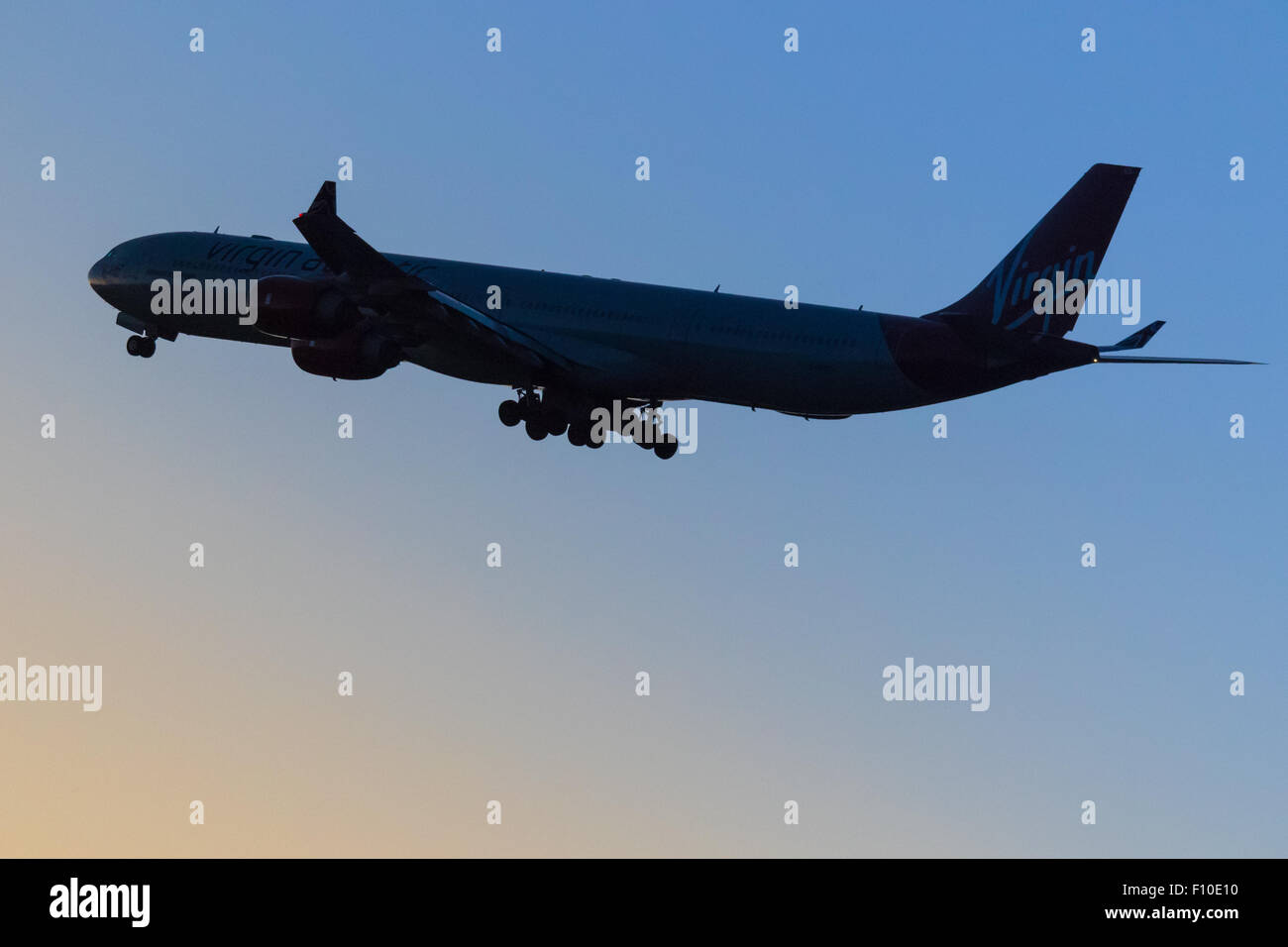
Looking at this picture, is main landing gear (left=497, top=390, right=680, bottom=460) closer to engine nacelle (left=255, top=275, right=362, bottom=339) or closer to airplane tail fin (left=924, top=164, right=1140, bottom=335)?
engine nacelle (left=255, top=275, right=362, bottom=339)

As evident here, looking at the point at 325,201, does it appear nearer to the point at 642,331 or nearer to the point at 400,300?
the point at 400,300

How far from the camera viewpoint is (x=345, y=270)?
56.0m

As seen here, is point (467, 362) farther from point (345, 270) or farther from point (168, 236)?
point (168, 236)

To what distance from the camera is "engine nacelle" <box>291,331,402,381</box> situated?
56.3 meters

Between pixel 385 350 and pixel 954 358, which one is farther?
pixel 385 350

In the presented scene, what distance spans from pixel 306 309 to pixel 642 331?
9387 mm

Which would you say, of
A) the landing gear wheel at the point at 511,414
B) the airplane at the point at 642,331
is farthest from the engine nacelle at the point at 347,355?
the landing gear wheel at the point at 511,414

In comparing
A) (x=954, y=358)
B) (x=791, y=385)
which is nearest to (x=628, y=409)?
(x=791, y=385)

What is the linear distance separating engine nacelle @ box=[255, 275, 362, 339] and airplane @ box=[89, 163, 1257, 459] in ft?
0.14

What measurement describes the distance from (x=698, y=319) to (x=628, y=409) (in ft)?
16.8

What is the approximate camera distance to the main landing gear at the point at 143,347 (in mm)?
65500

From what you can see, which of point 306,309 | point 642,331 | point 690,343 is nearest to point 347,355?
point 306,309

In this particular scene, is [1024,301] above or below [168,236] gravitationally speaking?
below

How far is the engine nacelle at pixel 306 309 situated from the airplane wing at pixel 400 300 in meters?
0.56
